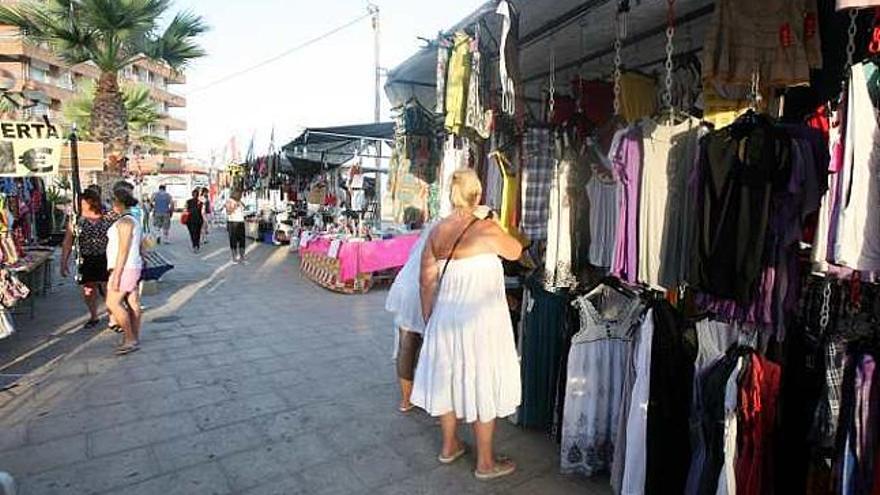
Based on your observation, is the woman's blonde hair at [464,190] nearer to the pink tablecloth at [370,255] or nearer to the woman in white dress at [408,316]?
the woman in white dress at [408,316]

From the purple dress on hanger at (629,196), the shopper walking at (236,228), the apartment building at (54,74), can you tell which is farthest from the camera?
the apartment building at (54,74)

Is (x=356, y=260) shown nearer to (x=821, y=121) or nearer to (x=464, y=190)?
(x=464, y=190)

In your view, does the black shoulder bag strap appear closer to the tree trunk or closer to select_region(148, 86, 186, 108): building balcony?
the tree trunk

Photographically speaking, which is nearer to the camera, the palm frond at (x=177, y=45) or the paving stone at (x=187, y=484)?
the paving stone at (x=187, y=484)

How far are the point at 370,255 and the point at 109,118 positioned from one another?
7.48 meters

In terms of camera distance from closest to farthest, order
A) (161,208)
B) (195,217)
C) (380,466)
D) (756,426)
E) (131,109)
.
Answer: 1. (756,426)
2. (380,466)
3. (195,217)
4. (161,208)
5. (131,109)

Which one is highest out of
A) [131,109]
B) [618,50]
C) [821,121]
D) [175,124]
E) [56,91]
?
[175,124]

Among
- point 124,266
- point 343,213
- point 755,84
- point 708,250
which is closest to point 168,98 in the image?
point 343,213

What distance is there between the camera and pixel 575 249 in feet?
11.2

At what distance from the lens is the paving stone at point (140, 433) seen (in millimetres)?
3404

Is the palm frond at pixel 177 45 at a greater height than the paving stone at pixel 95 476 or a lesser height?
greater

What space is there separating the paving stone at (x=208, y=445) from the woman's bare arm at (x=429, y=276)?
150 cm

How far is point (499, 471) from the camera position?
3082 millimetres

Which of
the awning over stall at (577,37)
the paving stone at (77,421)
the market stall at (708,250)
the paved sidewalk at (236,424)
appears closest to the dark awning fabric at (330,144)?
the awning over stall at (577,37)
